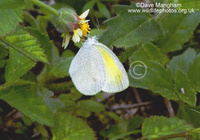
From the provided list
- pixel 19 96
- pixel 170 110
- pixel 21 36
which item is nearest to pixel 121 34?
pixel 21 36

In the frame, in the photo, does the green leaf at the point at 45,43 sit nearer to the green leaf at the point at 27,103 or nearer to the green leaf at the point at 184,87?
the green leaf at the point at 27,103

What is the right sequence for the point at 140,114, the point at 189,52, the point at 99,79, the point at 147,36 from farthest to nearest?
the point at 140,114, the point at 189,52, the point at 147,36, the point at 99,79

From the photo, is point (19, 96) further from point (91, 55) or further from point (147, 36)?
point (147, 36)

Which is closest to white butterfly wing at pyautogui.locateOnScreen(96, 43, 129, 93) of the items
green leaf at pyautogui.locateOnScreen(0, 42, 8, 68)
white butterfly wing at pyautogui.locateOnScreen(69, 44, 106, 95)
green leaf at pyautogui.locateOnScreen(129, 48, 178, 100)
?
white butterfly wing at pyautogui.locateOnScreen(69, 44, 106, 95)

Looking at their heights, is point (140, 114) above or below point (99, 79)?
below

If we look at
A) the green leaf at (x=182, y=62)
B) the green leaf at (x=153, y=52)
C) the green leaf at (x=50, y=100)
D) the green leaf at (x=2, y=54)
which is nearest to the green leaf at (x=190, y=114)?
the green leaf at (x=182, y=62)

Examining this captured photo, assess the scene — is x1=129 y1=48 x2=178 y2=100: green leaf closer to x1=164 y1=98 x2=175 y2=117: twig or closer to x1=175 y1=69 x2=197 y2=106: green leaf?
x1=175 y1=69 x2=197 y2=106: green leaf

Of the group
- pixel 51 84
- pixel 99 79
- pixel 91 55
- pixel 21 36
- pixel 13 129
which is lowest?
pixel 13 129
